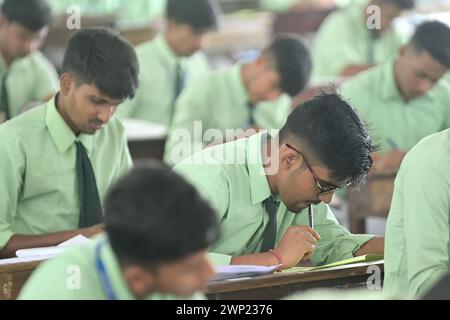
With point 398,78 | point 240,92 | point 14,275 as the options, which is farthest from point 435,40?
point 14,275

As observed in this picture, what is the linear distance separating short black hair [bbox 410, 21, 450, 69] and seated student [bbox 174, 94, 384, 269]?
1.48 m

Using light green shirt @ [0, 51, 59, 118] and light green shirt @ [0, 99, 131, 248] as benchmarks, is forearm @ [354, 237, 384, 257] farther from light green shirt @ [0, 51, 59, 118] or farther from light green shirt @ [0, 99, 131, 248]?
light green shirt @ [0, 51, 59, 118]

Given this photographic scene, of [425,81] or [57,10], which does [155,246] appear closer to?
[425,81]

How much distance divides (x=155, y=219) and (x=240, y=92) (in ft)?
10.9

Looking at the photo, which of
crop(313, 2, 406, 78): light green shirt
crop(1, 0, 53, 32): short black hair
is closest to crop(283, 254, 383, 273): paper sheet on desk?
crop(1, 0, 53, 32): short black hair

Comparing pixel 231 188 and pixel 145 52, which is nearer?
pixel 231 188

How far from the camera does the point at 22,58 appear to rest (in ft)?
15.7

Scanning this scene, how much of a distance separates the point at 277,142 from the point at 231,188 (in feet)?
0.58

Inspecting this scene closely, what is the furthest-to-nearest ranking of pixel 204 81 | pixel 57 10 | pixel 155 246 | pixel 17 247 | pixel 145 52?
pixel 57 10 < pixel 145 52 < pixel 204 81 < pixel 17 247 < pixel 155 246

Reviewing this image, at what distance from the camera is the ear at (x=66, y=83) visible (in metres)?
3.20

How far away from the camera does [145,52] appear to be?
5.45 meters

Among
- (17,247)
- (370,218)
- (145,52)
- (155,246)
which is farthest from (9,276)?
(145,52)

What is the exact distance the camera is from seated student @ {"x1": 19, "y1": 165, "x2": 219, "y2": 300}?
1.66 m
